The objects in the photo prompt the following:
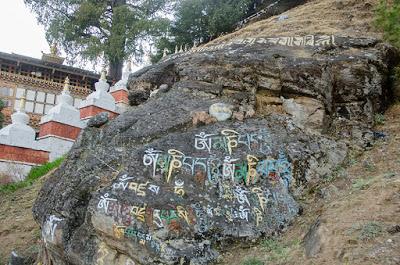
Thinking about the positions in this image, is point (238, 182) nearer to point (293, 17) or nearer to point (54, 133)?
point (293, 17)

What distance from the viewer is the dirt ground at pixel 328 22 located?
39.2ft

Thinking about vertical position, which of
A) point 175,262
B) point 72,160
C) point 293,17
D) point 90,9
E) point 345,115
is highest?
point 90,9

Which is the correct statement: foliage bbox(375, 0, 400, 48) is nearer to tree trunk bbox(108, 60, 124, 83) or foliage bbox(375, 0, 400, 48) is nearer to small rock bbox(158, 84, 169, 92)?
small rock bbox(158, 84, 169, 92)

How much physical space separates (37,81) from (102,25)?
4564 millimetres

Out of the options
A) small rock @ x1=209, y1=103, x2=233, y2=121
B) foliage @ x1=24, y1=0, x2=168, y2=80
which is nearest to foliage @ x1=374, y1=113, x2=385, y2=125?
small rock @ x1=209, y1=103, x2=233, y2=121

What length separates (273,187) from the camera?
745cm

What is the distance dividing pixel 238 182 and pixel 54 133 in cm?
1144

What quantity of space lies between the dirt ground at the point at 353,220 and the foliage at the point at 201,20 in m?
14.2

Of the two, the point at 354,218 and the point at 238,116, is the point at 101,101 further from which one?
the point at 354,218

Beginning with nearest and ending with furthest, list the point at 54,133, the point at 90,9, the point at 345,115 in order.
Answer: the point at 345,115, the point at 54,133, the point at 90,9

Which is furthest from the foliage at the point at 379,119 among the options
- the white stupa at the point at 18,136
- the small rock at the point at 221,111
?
the white stupa at the point at 18,136

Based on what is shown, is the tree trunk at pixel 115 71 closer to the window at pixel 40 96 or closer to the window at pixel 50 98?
the window at pixel 50 98

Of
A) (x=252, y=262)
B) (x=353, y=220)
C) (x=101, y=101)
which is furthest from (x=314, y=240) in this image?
(x=101, y=101)

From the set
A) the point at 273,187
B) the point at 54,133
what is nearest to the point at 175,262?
the point at 273,187
